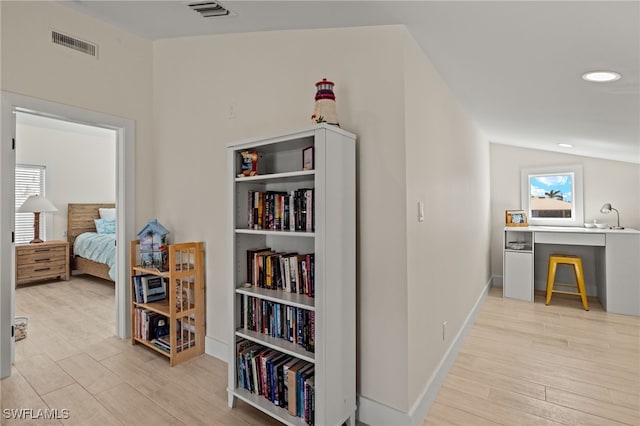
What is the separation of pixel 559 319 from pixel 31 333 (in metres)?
5.31

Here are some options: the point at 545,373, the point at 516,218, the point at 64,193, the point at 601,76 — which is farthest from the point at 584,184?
the point at 64,193

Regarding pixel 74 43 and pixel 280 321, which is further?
pixel 74 43

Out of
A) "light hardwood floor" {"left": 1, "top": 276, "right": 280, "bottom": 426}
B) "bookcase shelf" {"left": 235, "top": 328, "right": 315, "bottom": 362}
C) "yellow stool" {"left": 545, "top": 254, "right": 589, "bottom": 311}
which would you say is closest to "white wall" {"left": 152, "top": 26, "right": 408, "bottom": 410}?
"bookcase shelf" {"left": 235, "top": 328, "right": 315, "bottom": 362}

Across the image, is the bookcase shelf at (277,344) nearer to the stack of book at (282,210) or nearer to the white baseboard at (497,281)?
the stack of book at (282,210)

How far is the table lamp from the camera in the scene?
17.3 feet

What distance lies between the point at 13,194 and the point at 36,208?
3.67 meters

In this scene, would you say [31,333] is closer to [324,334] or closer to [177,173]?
[177,173]

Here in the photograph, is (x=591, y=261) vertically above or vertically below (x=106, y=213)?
below

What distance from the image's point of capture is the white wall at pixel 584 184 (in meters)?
4.21

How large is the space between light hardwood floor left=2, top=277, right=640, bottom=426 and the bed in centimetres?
151

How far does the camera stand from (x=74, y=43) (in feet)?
8.93

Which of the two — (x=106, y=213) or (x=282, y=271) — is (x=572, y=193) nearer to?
(x=282, y=271)

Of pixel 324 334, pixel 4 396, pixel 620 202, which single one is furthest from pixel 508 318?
pixel 4 396

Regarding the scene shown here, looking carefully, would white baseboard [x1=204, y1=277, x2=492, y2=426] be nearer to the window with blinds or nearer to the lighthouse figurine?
the lighthouse figurine
